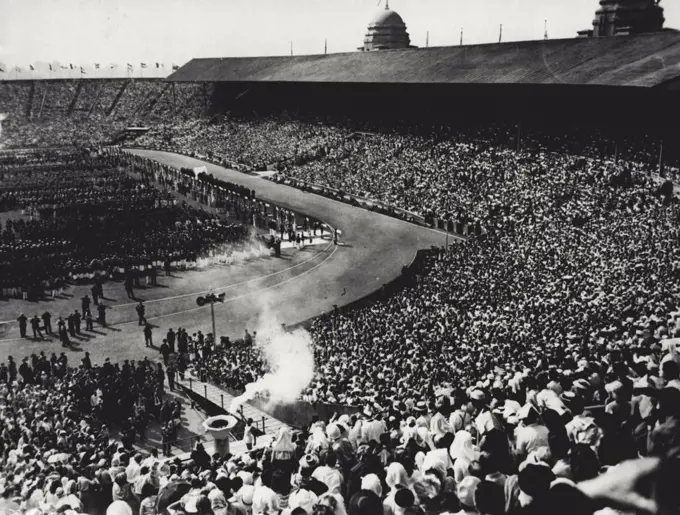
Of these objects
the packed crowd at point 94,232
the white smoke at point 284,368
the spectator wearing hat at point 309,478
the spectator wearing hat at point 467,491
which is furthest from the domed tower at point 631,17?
the spectator wearing hat at point 467,491

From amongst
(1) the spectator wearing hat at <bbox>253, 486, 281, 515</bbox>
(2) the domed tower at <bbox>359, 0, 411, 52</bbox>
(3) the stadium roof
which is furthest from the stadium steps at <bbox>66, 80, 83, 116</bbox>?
(1) the spectator wearing hat at <bbox>253, 486, 281, 515</bbox>

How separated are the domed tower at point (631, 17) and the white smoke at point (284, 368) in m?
50.2

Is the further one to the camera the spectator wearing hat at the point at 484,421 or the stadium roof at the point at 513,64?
the stadium roof at the point at 513,64

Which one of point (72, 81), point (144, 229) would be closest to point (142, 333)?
point (144, 229)

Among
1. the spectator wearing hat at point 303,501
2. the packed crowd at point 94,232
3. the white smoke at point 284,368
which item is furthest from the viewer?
the packed crowd at point 94,232

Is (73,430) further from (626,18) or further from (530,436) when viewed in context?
(626,18)

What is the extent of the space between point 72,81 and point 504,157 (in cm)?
8527

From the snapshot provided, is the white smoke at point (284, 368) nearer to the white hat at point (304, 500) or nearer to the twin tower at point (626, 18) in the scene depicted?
the white hat at point (304, 500)

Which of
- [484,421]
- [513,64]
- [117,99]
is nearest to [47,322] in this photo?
[484,421]

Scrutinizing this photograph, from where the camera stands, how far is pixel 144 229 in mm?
40000

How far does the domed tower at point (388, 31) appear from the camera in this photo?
102812 millimetres

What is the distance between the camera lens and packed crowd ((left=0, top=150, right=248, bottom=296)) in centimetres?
3372

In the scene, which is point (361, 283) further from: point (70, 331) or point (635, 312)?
point (635, 312)

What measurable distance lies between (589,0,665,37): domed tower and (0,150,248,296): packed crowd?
4162cm
